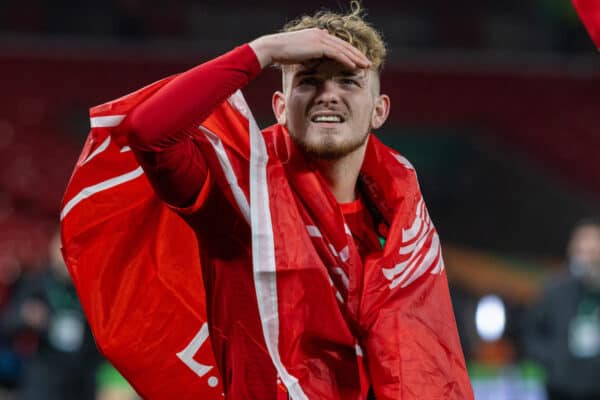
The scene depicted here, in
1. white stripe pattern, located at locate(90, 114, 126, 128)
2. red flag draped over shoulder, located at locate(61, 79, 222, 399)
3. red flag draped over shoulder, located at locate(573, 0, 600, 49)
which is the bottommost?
red flag draped over shoulder, located at locate(61, 79, 222, 399)

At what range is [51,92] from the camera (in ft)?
34.8

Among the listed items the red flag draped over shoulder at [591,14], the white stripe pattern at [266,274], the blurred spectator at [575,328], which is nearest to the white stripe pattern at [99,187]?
the white stripe pattern at [266,274]

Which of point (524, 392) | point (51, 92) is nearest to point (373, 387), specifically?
point (524, 392)

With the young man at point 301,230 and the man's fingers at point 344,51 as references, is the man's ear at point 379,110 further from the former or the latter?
the man's fingers at point 344,51

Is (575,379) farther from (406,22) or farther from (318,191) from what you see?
(406,22)

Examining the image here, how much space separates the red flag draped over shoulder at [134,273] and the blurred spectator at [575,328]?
3093 mm

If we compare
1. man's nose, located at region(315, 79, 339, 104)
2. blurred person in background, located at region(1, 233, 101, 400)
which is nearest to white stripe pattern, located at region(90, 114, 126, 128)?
man's nose, located at region(315, 79, 339, 104)

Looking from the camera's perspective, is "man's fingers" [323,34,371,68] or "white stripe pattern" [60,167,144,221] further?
"white stripe pattern" [60,167,144,221]

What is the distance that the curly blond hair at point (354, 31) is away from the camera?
2.27 meters

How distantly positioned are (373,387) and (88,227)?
2.20 feet

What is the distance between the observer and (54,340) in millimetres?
5492

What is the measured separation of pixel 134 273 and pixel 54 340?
130 inches

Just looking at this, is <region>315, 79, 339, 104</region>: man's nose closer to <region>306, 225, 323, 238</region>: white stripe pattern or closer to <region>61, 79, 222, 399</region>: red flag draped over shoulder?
<region>306, 225, 323, 238</region>: white stripe pattern

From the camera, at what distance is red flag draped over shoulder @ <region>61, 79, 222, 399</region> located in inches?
91.0
